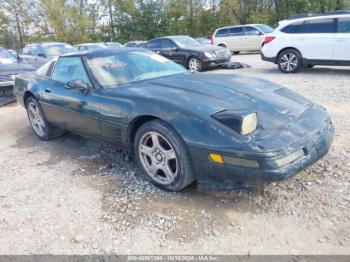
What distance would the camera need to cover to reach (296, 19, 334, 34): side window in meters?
8.52

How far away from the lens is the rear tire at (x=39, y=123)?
→ 4.69 meters

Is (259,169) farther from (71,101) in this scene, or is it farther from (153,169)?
(71,101)

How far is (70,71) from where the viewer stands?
13.4 feet

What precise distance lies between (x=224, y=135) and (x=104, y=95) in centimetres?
153

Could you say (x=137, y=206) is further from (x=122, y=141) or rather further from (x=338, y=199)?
(x=338, y=199)

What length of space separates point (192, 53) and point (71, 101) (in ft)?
26.0

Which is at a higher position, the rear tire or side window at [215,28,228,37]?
side window at [215,28,228,37]

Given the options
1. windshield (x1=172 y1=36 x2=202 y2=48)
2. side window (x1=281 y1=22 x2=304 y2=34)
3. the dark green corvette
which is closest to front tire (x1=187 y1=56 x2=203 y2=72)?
windshield (x1=172 y1=36 x2=202 y2=48)

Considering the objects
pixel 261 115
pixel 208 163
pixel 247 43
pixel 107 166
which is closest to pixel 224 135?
pixel 208 163

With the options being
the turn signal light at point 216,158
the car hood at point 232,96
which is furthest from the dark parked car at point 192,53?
the turn signal light at point 216,158

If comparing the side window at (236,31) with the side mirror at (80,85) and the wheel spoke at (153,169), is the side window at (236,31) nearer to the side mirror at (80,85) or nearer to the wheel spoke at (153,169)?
the side mirror at (80,85)

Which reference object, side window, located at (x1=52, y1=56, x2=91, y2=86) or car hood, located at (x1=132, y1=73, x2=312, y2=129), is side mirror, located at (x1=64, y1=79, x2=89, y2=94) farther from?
car hood, located at (x1=132, y1=73, x2=312, y2=129)

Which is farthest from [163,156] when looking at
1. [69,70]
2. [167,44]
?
[167,44]

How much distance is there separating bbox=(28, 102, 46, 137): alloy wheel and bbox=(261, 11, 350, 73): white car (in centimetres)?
718
